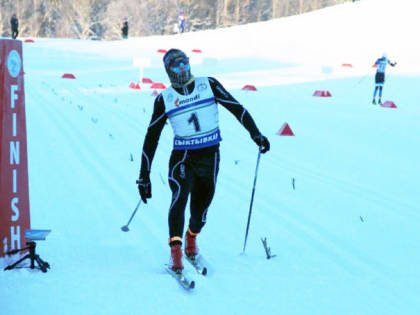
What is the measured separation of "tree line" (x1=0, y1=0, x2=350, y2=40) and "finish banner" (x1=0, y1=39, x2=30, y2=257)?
6456 centimetres

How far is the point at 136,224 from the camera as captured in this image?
5340mm

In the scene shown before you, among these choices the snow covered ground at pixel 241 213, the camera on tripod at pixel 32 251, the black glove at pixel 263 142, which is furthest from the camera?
the black glove at pixel 263 142

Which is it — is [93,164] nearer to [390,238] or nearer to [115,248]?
[115,248]

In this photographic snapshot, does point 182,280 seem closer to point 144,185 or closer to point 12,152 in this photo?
point 144,185

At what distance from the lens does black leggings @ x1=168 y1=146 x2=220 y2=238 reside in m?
4.11

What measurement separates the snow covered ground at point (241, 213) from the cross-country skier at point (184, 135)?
22.9 inches

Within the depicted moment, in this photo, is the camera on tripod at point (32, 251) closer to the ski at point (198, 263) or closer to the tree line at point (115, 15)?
the ski at point (198, 263)

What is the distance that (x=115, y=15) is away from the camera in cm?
7169

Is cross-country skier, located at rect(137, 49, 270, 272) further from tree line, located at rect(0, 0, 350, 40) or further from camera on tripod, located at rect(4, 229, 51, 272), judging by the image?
tree line, located at rect(0, 0, 350, 40)

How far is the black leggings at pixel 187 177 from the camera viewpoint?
13.5 ft

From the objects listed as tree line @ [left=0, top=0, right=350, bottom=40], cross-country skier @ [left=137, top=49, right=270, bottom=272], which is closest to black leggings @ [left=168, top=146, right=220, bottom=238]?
cross-country skier @ [left=137, top=49, right=270, bottom=272]

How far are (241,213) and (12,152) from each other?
113 inches

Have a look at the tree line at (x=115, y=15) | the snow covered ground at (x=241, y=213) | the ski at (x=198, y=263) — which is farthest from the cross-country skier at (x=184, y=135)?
the tree line at (x=115, y=15)

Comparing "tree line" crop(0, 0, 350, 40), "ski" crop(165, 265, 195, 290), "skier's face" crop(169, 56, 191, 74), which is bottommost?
"ski" crop(165, 265, 195, 290)
